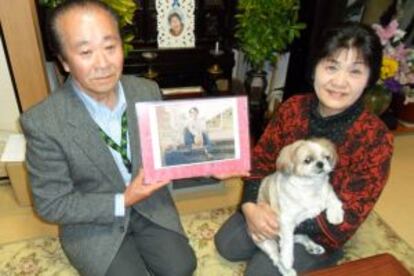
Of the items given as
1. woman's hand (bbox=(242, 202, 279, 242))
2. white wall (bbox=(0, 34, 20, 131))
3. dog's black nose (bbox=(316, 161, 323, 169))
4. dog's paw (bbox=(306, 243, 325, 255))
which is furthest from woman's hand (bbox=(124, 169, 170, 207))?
white wall (bbox=(0, 34, 20, 131))

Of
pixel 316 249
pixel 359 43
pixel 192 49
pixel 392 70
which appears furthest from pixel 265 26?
pixel 316 249

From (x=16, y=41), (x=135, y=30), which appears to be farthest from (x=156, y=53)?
(x=16, y=41)

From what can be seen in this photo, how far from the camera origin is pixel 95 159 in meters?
1.37

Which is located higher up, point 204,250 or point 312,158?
point 312,158

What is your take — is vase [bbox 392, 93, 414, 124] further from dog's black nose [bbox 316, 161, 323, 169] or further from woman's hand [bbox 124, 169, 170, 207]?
woman's hand [bbox 124, 169, 170, 207]

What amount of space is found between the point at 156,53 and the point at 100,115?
1215 millimetres

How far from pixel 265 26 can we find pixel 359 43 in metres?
1.18

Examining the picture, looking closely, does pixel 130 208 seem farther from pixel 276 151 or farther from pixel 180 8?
pixel 180 8

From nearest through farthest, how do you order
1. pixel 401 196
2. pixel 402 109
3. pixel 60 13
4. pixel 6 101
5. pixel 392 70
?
pixel 60 13
pixel 6 101
pixel 401 196
pixel 392 70
pixel 402 109

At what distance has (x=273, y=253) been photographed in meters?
1.56

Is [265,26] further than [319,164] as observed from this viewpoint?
Yes

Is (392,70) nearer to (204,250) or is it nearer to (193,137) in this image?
(204,250)

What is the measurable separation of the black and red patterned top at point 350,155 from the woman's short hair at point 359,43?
6.6 inches

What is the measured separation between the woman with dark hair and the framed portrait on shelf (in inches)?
45.2
